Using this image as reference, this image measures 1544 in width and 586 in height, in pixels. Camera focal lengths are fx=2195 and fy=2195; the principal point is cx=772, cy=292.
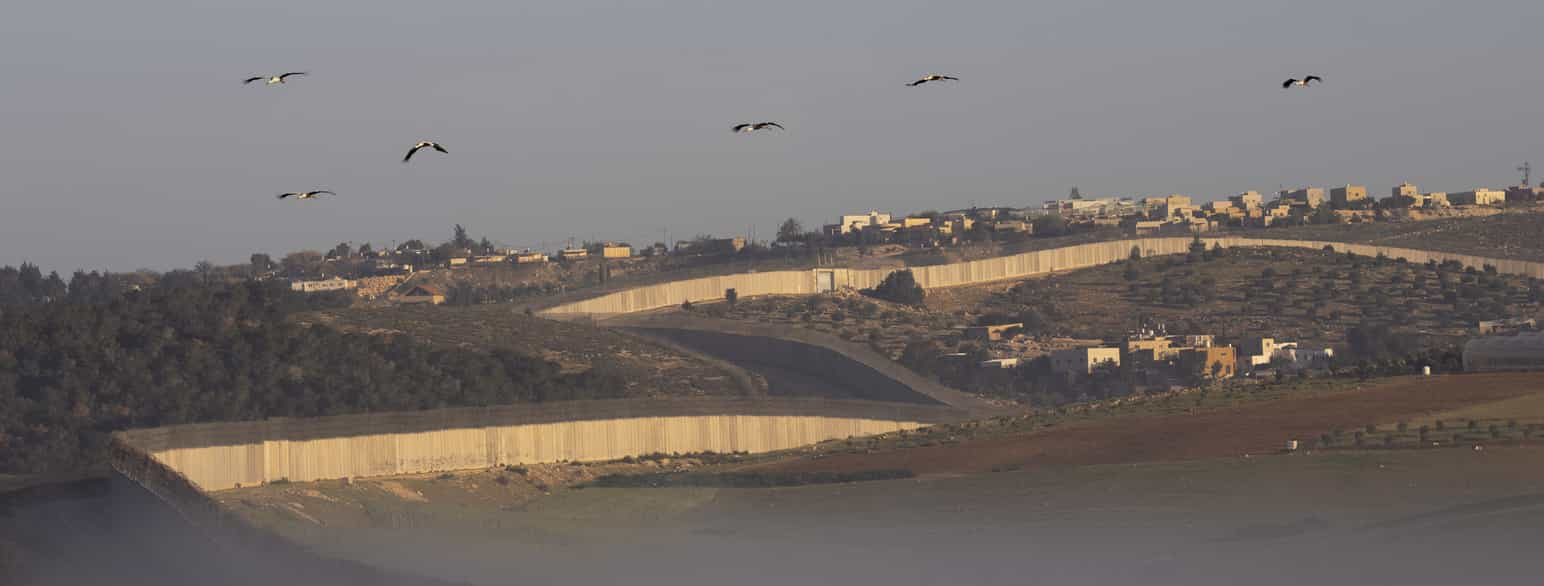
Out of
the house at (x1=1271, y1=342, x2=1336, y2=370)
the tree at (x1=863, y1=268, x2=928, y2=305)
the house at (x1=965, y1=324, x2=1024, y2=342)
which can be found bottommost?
the house at (x1=1271, y1=342, x2=1336, y2=370)

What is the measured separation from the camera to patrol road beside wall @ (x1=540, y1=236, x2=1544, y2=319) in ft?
341

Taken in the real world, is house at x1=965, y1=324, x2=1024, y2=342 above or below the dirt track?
below

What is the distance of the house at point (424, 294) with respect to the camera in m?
138

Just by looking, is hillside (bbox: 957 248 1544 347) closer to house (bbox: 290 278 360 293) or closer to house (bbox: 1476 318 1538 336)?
house (bbox: 1476 318 1538 336)

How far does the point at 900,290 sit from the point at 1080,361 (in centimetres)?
2339

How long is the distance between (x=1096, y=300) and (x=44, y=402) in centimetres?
7687

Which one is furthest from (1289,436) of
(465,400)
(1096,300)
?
(1096,300)

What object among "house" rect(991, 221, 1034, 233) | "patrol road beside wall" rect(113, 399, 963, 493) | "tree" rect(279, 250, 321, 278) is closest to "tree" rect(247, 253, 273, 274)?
"tree" rect(279, 250, 321, 278)

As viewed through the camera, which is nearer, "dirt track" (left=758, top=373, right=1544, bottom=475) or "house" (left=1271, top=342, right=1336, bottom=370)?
"dirt track" (left=758, top=373, right=1544, bottom=475)

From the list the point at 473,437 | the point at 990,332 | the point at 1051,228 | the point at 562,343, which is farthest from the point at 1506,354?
the point at 1051,228

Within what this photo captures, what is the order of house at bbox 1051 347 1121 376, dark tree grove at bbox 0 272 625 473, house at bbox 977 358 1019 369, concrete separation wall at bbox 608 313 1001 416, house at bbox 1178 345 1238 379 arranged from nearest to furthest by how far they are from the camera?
dark tree grove at bbox 0 272 625 473
concrete separation wall at bbox 608 313 1001 416
house at bbox 1178 345 1238 379
house at bbox 977 358 1019 369
house at bbox 1051 347 1121 376

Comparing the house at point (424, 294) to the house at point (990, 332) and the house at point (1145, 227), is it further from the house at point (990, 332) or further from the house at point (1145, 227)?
the house at point (1145, 227)

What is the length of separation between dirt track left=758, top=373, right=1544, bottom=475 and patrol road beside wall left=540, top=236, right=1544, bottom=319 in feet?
133

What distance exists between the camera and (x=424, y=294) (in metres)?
141
